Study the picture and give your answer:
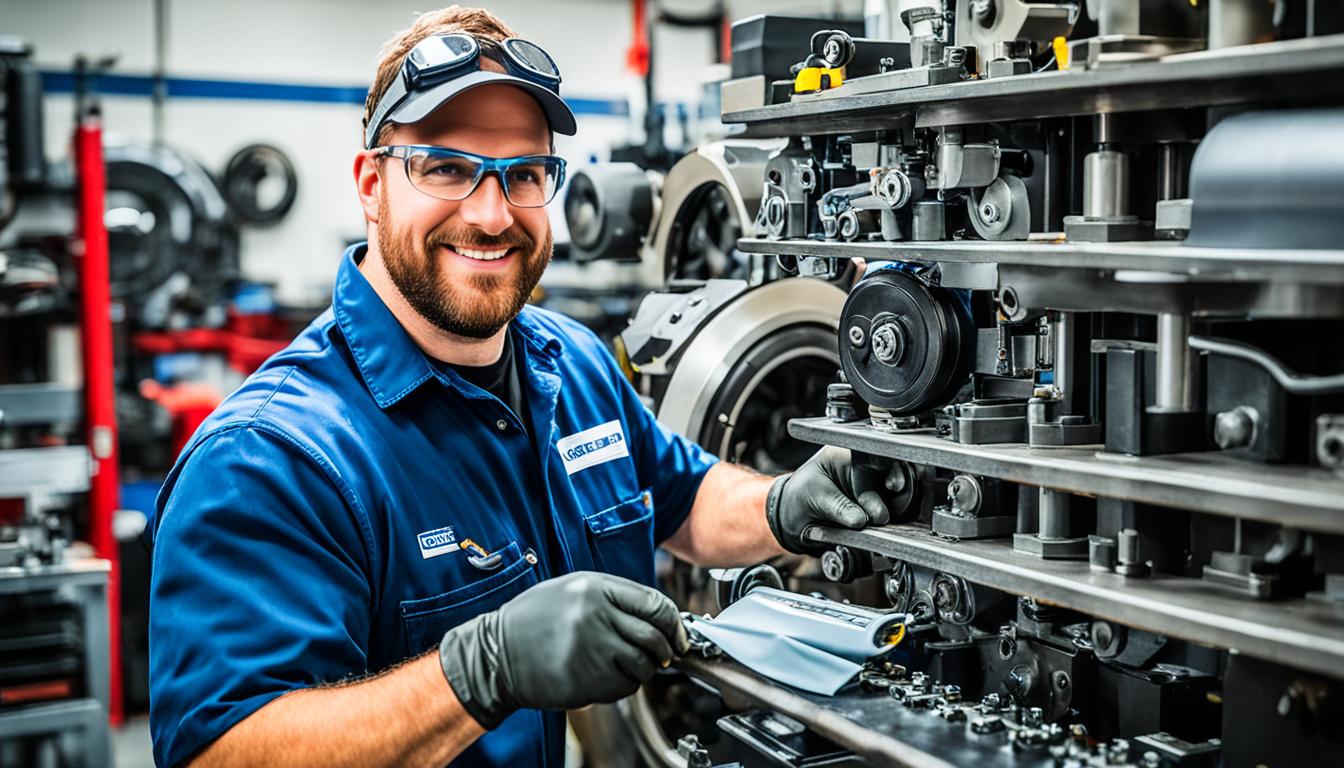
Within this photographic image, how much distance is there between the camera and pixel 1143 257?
3.71 feet

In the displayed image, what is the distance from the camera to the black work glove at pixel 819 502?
5.23 ft

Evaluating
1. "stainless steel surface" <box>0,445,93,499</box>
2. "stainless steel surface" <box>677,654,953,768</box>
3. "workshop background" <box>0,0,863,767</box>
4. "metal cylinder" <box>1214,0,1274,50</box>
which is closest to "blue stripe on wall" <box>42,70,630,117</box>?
"workshop background" <box>0,0,863,767</box>

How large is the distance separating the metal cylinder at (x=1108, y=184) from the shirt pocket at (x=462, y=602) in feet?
3.12

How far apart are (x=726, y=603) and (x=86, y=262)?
308 cm

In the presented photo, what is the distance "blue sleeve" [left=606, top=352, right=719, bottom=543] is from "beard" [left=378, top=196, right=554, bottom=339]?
→ 419 mm

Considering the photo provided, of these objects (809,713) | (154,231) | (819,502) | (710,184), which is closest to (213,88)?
(154,231)

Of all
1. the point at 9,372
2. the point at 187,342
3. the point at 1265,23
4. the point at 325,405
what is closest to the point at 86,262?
the point at 9,372

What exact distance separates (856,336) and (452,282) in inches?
24.1

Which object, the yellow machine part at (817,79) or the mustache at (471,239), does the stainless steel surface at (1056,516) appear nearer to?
the yellow machine part at (817,79)

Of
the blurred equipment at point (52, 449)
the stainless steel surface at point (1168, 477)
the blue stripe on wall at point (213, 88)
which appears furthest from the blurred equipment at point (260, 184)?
the stainless steel surface at point (1168, 477)

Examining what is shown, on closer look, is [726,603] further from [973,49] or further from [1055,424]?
[973,49]

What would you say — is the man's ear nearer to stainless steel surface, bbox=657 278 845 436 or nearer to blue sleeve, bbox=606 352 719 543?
blue sleeve, bbox=606 352 719 543

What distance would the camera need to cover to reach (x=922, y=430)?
1.50 m

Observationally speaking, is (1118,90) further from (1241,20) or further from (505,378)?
(505,378)
